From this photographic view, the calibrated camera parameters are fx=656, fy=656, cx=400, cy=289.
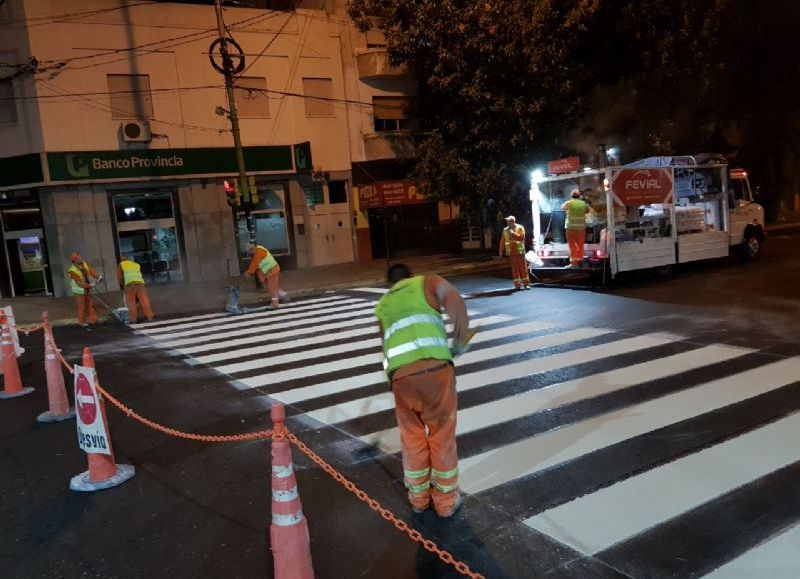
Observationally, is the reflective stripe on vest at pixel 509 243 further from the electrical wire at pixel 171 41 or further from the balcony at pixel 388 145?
the electrical wire at pixel 171 41

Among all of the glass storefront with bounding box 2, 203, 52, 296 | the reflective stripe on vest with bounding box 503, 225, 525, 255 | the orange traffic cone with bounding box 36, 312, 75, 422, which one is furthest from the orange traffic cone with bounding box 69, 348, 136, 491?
the glass storefront with bounding box 2, 203, 52, 296

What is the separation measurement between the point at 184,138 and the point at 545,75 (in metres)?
12.3

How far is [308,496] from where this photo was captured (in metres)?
4.77

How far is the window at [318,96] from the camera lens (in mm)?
24953

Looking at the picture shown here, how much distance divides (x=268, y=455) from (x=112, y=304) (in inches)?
557

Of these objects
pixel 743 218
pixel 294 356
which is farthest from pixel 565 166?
pixel 294 356

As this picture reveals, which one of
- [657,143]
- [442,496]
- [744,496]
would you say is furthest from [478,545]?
[657,143]

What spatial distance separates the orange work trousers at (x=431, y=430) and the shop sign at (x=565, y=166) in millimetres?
11569

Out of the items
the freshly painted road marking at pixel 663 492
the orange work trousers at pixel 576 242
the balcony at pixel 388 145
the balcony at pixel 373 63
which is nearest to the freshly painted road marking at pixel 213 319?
the orange work trousers at pixel 576 242

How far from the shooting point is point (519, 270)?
48.5 ft

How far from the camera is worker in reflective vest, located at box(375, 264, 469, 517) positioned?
4.12m

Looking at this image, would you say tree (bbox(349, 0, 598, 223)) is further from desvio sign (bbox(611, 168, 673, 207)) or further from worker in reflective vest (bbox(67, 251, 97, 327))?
worker in reflective vest (bbox(67, 251, 97, 327))

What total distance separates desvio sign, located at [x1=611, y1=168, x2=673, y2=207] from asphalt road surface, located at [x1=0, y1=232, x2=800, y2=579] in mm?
4305

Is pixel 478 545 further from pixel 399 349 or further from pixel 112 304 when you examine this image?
pixel 112 304
